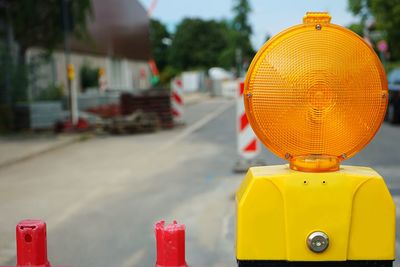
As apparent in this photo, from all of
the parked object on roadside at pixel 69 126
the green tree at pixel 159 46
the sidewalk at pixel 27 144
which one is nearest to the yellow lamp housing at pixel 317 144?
the sidewalk at pixel 27 144

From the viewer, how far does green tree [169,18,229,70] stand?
89.2 m

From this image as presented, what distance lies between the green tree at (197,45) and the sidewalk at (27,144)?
74303 millimetres

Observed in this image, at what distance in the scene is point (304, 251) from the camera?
2.29 m

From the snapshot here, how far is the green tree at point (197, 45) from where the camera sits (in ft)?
293

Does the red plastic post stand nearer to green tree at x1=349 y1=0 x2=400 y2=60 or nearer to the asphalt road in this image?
the asphalt road

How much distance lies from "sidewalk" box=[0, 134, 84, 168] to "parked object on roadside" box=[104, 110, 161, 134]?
1020 mm

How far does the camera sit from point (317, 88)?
2.26 metres

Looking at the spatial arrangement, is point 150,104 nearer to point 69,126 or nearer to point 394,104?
point 69,126

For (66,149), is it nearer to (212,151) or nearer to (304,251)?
(212,151)

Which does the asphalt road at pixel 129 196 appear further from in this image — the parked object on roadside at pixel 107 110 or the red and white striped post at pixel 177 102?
the parked object on roadside at pixel 107 110

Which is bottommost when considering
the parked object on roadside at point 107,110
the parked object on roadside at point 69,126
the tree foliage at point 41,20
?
the parked object on roadside at point 69,126

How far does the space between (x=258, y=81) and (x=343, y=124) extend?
36cm

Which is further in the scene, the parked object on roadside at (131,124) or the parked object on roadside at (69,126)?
the parked object on roadside at (131,124)

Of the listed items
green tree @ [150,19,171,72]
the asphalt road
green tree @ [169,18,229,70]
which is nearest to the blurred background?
the asphalt road
